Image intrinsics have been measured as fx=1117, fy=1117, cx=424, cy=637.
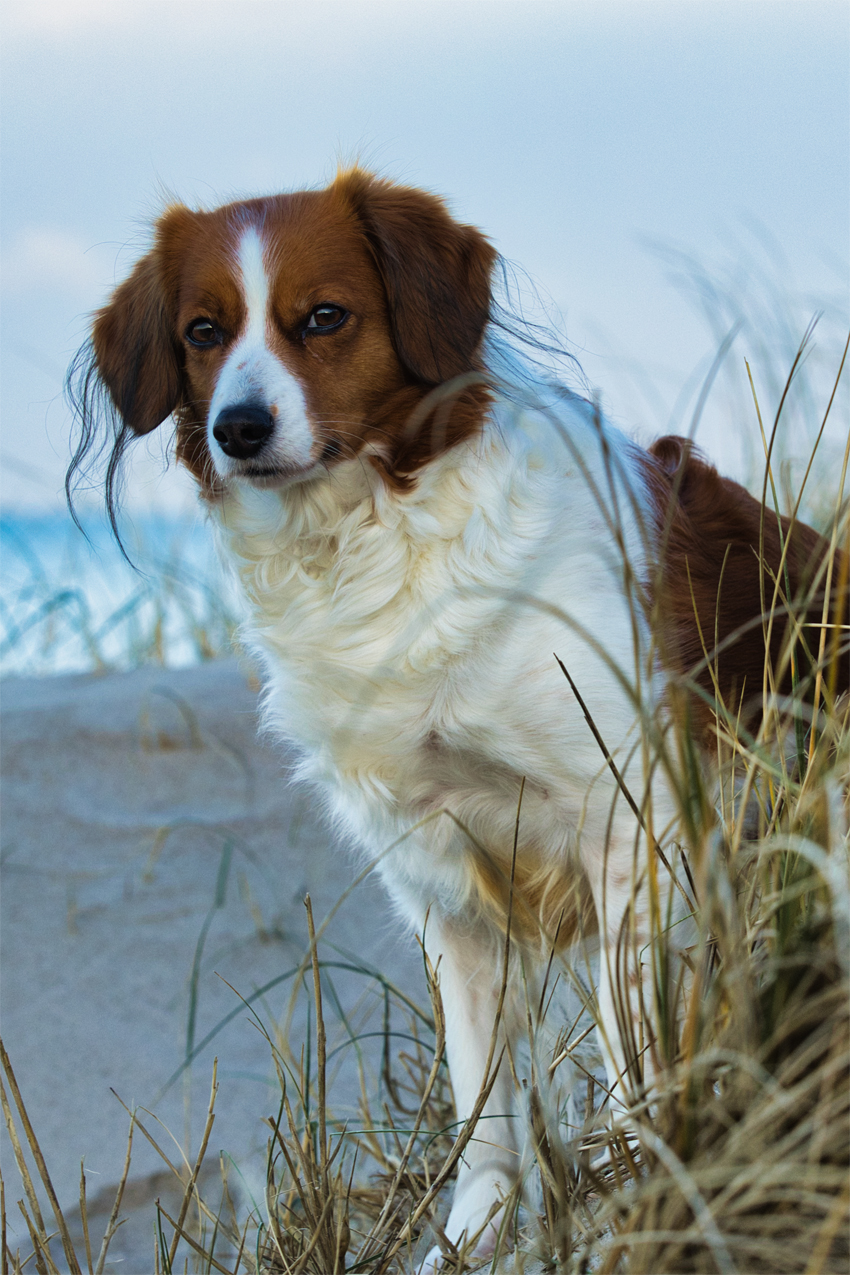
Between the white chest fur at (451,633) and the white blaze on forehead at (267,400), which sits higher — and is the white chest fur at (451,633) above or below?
below

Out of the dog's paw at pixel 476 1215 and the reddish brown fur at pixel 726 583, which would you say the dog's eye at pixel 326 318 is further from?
the dog's paw at pixel 476 1215

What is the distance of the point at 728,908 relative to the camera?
108 centimetres

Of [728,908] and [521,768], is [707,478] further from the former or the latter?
[728,908]

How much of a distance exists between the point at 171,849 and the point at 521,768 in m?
2.55

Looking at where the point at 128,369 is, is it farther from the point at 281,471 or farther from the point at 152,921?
the point at 152,921

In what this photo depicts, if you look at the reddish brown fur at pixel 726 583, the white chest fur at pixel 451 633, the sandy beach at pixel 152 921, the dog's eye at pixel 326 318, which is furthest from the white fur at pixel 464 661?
the sandy beach at pixel 152 921

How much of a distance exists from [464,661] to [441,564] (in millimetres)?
222

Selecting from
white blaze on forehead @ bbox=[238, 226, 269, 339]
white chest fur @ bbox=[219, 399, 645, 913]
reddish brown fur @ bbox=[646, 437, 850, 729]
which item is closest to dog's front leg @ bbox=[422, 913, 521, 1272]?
white chest fur @ bbox=[219, 399, 645, 913]

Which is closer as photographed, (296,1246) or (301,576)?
(296,1246)

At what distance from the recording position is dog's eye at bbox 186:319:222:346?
2438 millimetres

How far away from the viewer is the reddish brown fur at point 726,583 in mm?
2279

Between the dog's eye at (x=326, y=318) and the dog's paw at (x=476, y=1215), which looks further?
the dog's eye at (x=326, y=318)

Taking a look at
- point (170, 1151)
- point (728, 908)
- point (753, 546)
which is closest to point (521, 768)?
point (753, 546)

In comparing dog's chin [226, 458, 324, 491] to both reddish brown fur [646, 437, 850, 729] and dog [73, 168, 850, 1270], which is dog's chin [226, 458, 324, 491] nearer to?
dog [73, 168, 850, 1270]
